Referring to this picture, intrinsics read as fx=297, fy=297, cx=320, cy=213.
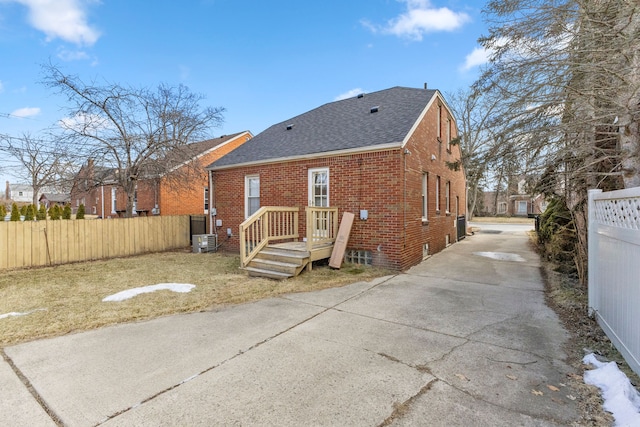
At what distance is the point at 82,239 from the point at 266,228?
6.70m

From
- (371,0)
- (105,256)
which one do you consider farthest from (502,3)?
(105,256)

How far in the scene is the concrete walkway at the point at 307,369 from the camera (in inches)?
89.7

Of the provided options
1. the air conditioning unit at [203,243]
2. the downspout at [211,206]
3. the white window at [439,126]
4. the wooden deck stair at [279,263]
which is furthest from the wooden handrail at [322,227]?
the white window at [439,126]

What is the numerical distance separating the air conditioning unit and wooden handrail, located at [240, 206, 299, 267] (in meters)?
3.03

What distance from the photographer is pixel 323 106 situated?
1327 cm

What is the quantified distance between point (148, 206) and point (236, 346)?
19.1 metres

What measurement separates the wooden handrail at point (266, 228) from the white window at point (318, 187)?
0.75 metres

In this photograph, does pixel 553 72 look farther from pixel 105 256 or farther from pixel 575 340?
pixel 105 256

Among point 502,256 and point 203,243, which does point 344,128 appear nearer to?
point 203,243

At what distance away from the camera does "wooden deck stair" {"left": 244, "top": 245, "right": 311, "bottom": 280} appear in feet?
22.5

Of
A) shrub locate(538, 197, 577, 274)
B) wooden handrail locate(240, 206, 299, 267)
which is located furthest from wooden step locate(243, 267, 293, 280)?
shrub locate(538, 197, 577, 274)

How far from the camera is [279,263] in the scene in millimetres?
7098

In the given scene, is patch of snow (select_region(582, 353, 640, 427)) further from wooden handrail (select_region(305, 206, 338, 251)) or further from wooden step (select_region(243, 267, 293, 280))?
wooden handrail (select_region(305, 206, 338, 251))

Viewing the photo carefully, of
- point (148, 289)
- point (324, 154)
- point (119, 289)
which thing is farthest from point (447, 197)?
point (119, 289)
